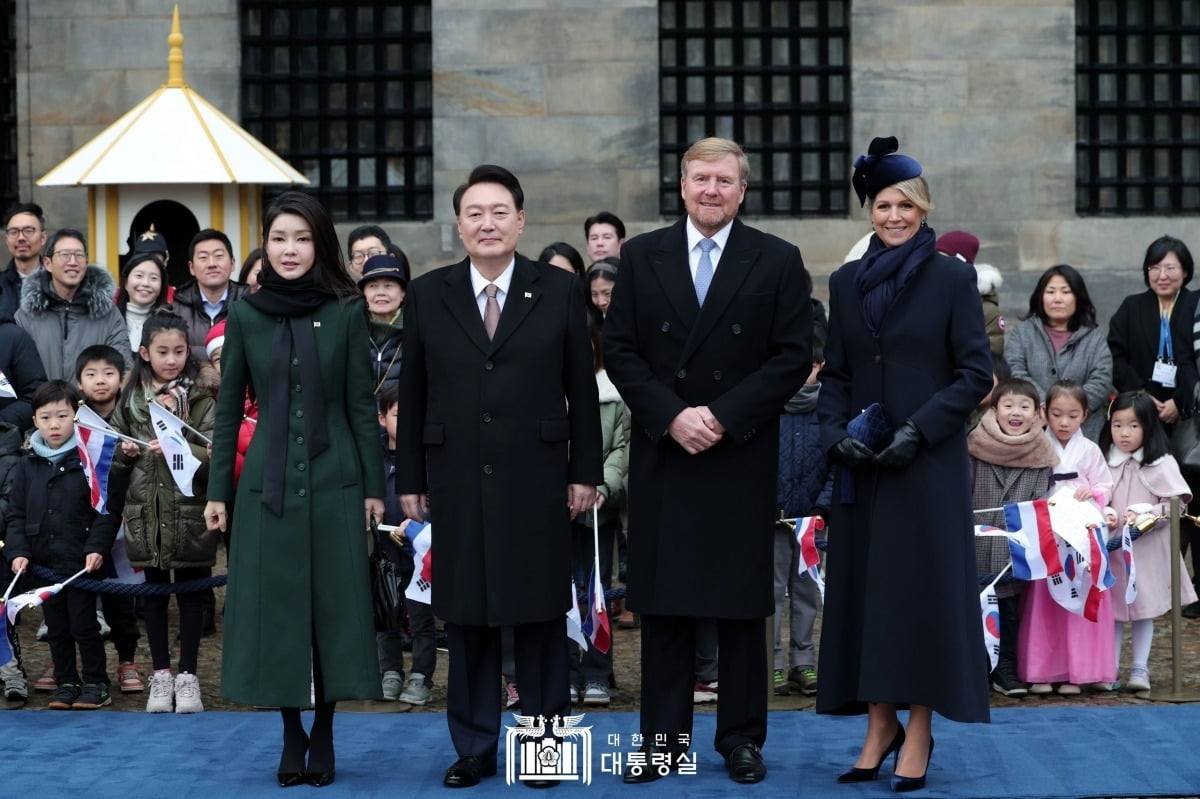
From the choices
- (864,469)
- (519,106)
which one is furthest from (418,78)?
(864,469)

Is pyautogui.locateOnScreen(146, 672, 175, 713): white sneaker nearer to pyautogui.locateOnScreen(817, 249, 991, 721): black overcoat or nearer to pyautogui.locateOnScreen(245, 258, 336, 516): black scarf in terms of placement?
pyautogui.locateOnScreen(245, 258, 336, 516): black scarf

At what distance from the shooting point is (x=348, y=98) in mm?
14000

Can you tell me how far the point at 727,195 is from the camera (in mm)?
6449

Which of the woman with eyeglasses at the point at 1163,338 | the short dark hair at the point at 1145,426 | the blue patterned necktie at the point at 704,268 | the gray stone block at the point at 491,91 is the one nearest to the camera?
the blue patterned necktie at the point at 704,268

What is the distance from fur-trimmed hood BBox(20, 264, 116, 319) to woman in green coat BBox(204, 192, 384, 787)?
11.3 ft

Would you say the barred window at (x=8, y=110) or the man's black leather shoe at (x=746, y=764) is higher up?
the barred window at (x=8, y=110)

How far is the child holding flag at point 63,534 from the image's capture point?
807cm

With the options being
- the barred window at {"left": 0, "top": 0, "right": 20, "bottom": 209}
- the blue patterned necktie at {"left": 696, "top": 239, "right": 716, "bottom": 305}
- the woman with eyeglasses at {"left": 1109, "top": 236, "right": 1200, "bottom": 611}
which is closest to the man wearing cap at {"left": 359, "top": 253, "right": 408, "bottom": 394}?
the blue patterned necktie at {"left": 696, "top": 239, "right": 716, "bottom": 305}

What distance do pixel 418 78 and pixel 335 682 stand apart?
322 inches

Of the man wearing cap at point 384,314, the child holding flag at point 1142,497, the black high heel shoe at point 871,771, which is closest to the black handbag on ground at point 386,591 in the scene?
the man wearing cap at point 384,314

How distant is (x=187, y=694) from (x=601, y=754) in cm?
198

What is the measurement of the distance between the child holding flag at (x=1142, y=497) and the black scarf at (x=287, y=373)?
376cm

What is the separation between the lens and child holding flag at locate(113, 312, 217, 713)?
26.0ft

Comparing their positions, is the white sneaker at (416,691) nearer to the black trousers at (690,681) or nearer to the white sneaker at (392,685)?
the white sneaker at (392,685)
